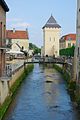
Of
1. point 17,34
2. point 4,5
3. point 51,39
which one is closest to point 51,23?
point 51,39

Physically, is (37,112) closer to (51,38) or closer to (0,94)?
(0,94)

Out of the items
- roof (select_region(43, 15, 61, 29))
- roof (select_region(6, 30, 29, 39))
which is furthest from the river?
roof (select_region(6, 30, 29, 39))

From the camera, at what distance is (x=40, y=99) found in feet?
99.7

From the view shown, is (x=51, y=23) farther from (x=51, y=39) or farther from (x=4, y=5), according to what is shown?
(x=4, y=5)

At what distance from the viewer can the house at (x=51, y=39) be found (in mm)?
97688

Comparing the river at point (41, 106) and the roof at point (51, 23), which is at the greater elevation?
the roof at point (51, 23)

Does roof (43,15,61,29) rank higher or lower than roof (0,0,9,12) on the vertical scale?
higher

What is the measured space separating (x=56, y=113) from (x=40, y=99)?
233 inches

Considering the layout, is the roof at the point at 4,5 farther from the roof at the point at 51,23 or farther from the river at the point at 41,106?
the roof at the point at 51,23

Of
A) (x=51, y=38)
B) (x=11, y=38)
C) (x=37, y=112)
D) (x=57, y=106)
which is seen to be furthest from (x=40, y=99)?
(x=11, y=38)

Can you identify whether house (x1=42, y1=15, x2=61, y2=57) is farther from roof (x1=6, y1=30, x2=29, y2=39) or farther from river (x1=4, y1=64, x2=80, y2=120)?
river (x1=4, y1=64, x2=80, y2=120)

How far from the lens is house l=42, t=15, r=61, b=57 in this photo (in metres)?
97.7

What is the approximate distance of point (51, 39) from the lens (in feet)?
320

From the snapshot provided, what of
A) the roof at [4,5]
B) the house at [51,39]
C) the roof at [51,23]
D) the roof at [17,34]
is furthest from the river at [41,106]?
the roof at [17,34]
